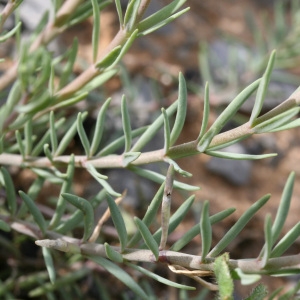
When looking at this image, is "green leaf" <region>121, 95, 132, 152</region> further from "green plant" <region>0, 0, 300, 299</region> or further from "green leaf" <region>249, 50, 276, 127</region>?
"green leaf" <region>249, 50, 276, 127</region>

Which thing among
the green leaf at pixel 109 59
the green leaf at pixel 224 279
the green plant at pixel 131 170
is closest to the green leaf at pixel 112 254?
the green plant at pixel 131 170

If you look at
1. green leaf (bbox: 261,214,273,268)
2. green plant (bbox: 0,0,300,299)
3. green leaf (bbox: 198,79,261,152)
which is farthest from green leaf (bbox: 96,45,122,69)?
green leaf (bbox: 261,214,273,268)

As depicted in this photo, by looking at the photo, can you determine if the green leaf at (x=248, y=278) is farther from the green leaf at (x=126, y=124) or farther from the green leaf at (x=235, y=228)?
the green leaf at (x=126, y=124)

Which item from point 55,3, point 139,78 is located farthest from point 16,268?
point 139,78

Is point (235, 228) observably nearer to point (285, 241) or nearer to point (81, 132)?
point (285, 241)

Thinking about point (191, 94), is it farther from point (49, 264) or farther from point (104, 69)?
point (49, 264)

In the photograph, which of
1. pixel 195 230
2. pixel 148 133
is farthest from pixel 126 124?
pixel 195 230
